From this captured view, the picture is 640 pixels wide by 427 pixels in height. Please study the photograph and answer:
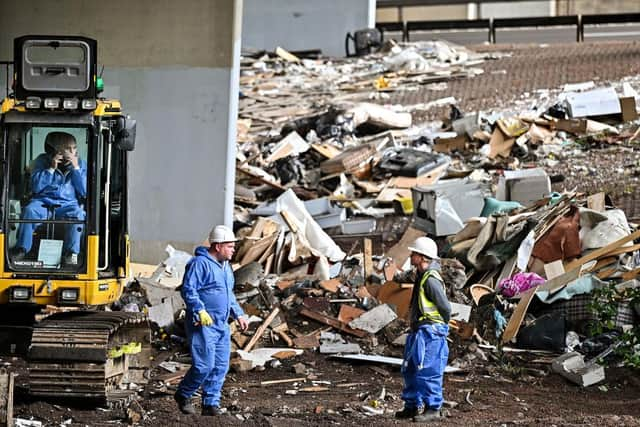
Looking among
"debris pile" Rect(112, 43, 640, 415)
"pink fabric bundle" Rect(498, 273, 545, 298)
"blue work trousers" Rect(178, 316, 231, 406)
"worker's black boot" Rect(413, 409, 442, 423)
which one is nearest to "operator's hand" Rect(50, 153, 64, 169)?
"blue work trousers" Rect(178, 316, 231, 406)

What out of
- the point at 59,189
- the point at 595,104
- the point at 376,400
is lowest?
the point at 376,400

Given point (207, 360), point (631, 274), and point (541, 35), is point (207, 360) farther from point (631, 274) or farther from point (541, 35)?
point (541, 35)

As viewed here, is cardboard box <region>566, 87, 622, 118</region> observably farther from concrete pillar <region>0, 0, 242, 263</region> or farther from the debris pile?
concrete pillar <region>0, 0, 242, 263</region>

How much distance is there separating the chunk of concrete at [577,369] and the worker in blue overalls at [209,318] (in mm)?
3761

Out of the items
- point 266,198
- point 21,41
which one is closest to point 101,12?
point 266,198

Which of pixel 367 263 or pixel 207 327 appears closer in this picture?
pixel 207 327

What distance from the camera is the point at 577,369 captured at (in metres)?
11.7

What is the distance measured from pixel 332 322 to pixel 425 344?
3.91 m

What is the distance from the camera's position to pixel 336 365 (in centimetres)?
1245

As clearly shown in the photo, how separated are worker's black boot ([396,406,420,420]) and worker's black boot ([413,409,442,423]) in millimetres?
41

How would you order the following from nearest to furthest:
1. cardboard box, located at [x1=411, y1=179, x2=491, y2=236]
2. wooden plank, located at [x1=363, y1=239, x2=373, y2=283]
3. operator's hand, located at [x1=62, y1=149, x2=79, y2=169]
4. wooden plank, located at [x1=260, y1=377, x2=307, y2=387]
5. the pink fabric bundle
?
operator's hand, located at [x1=62, y1=149, x2=79, y2=169] < wooden plank, located at [x1=260, y1=377, x2=307, y2=387] < the pink fabric bundle < wooden plank, located at [x1=363, y1=239, x2=373, y2=283] < cardboard box, located at [x1=411, y1=179, x2=491, y2=236]

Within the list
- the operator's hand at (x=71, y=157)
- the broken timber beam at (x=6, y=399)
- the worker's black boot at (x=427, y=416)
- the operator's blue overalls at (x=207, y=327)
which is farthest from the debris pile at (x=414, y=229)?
the broken timber beam at (x=6, y=399)

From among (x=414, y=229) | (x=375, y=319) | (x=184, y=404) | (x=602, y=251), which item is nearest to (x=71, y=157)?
(x=184, y=404)

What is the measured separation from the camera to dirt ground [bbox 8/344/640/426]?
9711mm
